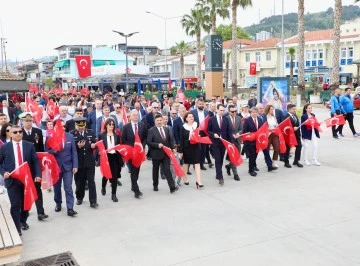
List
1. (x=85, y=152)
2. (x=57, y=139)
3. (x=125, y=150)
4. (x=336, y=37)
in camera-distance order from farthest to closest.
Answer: (x=336, y=37) < (x=125, y=150) < (x=85, y=152) < (x=57, y=139)

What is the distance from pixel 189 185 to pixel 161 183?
670mm

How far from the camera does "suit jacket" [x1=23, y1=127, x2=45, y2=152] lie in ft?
25.8

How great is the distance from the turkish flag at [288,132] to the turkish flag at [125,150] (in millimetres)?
4023

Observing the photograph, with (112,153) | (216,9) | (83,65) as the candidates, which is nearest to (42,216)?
(112,153)

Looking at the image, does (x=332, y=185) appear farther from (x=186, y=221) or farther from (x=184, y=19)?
(x=184, y=19)

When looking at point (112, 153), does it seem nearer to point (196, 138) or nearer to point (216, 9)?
point (196, 138)

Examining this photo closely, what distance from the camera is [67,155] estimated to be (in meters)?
7.38

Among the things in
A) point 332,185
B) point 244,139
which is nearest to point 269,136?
point 244,139

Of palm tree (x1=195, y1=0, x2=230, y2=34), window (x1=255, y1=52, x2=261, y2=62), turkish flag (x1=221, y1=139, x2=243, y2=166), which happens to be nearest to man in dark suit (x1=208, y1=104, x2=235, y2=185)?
turkish flag (x1=221, y1=139, x2=243, y2=166)

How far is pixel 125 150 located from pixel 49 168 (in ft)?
5.27

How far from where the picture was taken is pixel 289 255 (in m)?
5.49

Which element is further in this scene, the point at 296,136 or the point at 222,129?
the point at 296,136

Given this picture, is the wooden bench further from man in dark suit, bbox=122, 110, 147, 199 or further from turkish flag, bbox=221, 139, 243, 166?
turkish flag, bbox=221, 139, 243, 166

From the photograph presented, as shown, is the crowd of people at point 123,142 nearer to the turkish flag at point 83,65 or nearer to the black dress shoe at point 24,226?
the black dress shoe at point 24,226
